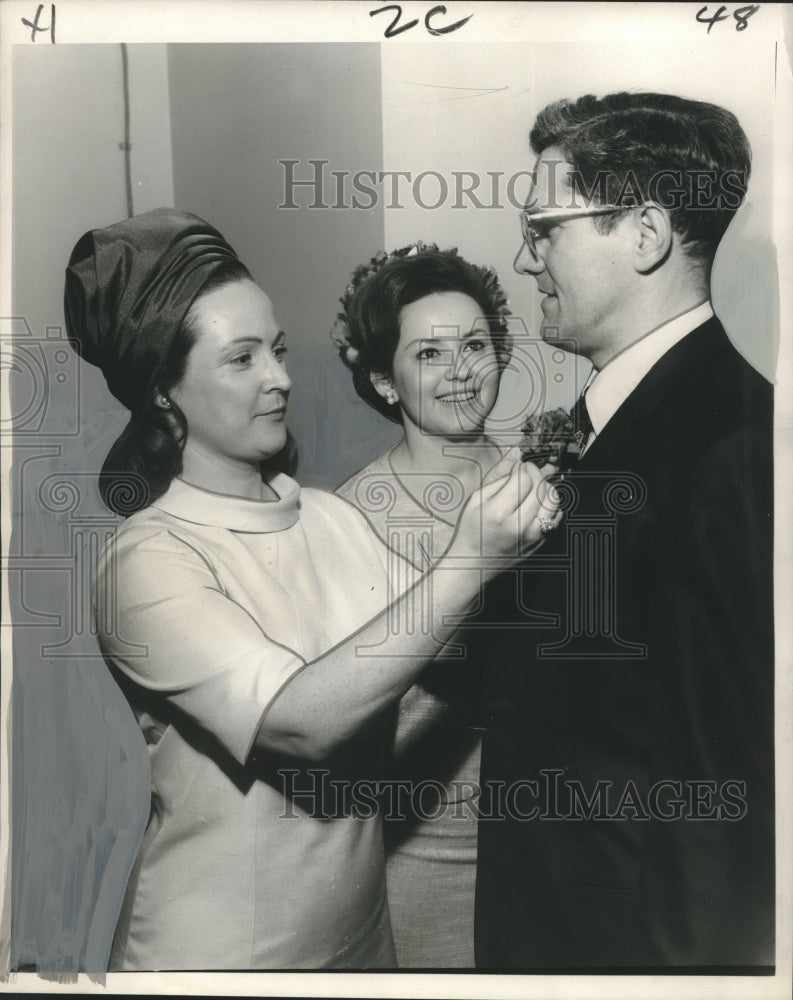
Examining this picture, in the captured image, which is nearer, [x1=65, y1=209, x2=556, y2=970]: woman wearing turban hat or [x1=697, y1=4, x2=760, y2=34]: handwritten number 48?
[x1=65, y1=209, x2=556, y2=970]: woman wearing turban hat

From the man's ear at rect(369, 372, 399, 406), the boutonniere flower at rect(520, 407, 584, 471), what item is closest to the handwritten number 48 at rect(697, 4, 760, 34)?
the boutonniere flower at rect(520, 407, 584, 471)

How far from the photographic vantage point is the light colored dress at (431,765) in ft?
9.97

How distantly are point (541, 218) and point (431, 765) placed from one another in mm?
1556

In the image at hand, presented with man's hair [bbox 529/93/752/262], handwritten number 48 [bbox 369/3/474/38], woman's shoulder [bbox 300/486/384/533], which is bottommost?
woman's shoulder [bbox 300/486/384/533]

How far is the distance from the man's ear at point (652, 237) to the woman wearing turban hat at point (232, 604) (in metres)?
0.67

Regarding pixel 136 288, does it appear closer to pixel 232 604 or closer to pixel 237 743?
pixel 232 604

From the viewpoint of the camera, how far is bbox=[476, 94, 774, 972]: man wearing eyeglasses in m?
3.05

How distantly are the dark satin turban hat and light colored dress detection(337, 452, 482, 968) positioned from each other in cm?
66

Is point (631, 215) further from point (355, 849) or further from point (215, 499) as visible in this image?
point (355, 849)

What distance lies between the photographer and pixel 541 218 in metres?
3.09

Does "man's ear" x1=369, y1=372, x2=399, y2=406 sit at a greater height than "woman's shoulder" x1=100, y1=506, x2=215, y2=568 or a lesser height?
greater

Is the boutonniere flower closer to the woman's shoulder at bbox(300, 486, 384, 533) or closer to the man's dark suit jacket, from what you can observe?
the man's dark suit jacket

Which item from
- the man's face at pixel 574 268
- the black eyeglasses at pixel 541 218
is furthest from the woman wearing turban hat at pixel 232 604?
the black eyeglasses at pixel 541 218

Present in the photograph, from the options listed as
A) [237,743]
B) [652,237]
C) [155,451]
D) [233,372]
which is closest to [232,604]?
[237,743]
